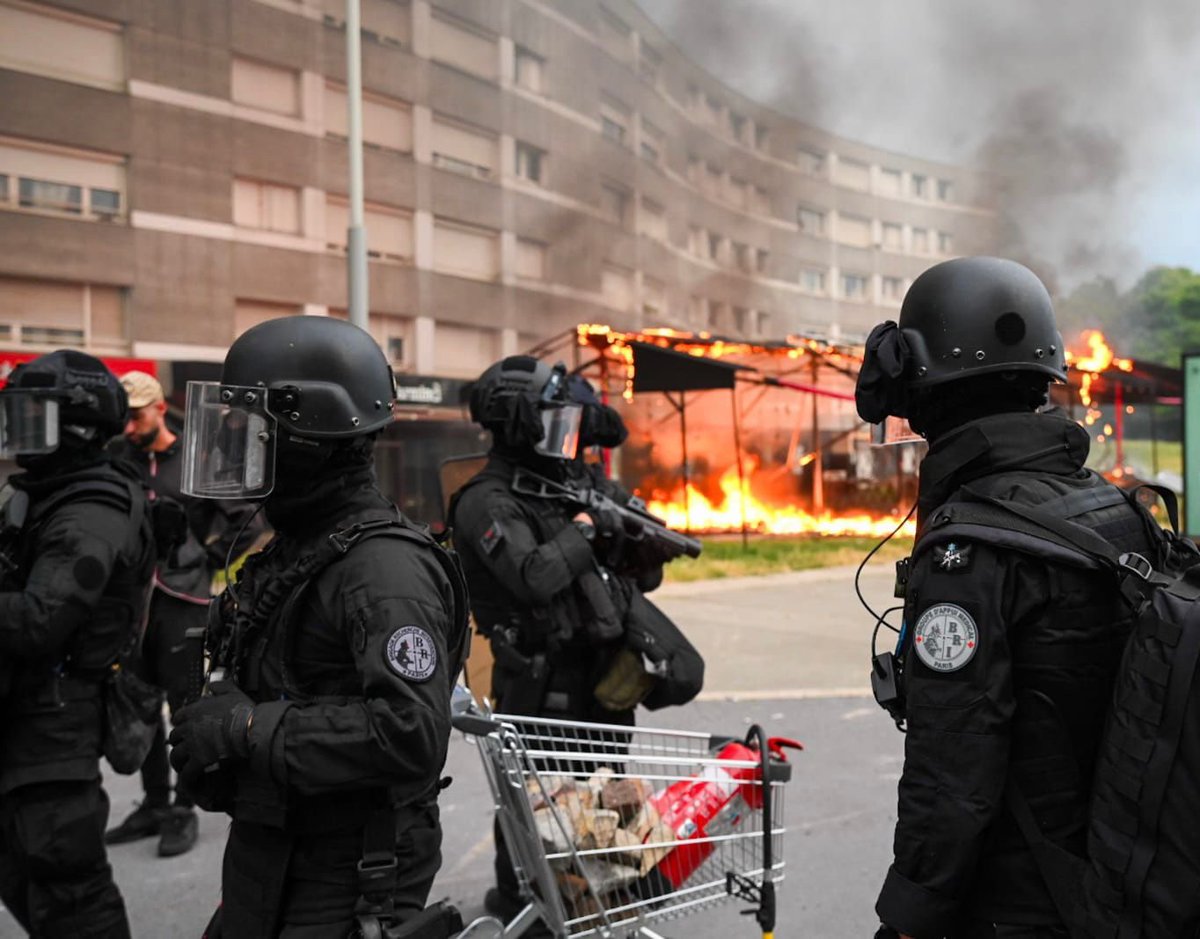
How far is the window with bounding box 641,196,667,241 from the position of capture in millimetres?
29781

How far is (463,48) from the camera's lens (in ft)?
79.9

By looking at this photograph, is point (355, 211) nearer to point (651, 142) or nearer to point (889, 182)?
point (651, 142)

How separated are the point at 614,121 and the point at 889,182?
12.5 meters

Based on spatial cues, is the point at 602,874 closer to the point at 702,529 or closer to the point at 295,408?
the point at 295,408

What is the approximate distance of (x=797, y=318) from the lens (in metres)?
34.9

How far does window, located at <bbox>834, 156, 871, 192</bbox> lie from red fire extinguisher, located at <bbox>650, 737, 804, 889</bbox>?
Result: 35.9 metres

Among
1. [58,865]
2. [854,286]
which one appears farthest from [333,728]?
[854,286]

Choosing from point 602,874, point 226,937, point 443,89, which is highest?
point 443,89

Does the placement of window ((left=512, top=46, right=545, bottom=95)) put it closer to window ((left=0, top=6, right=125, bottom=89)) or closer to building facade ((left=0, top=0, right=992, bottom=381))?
building facade ((left=0, top=0, right=992, bottom=381))

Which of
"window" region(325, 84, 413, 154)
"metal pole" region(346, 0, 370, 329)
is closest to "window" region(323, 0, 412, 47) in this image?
"window" region(325, 84, 413, 154)

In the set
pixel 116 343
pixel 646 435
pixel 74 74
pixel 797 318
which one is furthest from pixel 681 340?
pixel 797 318

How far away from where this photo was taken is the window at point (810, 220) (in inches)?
1406

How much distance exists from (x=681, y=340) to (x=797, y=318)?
21.0 m

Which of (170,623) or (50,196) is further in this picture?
(50,196)
